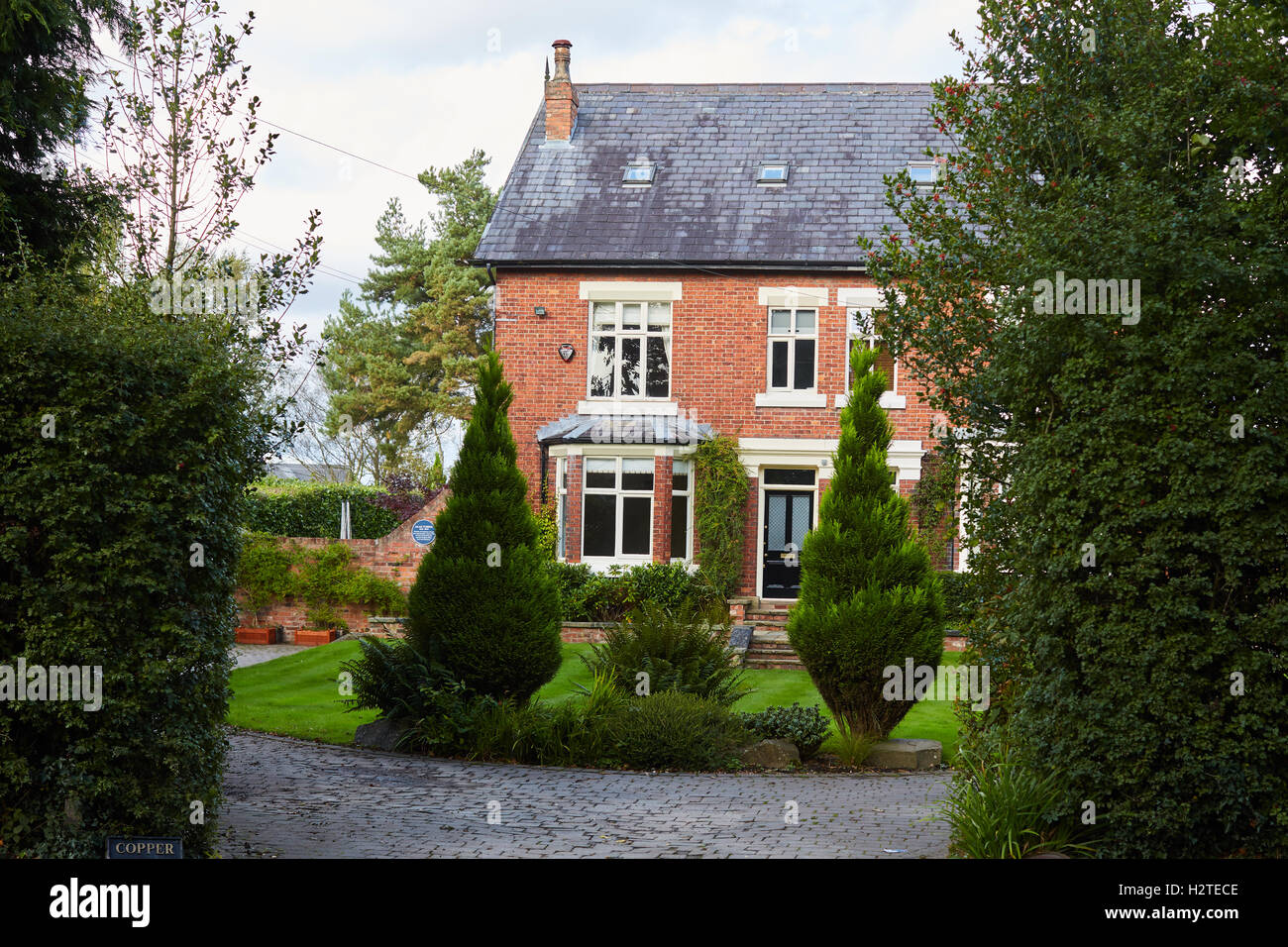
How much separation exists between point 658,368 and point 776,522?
3.89 m

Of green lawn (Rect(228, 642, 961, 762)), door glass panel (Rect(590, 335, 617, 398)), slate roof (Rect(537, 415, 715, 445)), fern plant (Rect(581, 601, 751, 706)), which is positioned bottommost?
green lawn (Rect(228, 642, 961, 762))

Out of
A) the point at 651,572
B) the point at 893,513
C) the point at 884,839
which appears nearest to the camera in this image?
the point at 884,839

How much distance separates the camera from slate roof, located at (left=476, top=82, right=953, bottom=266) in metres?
22.6

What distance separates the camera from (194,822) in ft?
20.5

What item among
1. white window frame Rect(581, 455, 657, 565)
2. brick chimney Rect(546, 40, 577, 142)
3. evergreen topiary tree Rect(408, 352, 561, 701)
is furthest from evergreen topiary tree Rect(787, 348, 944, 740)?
brick chimney Rect(546, 40, 577, 142)

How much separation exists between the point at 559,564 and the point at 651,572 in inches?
68.8

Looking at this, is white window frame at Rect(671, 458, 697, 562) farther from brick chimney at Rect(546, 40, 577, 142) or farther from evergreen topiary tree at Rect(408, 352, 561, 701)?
evergreen topiary tree at Rect(408, 352, 561, 701)

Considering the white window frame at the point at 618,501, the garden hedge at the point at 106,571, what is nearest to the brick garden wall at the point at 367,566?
the white window frame at the point at 618,501

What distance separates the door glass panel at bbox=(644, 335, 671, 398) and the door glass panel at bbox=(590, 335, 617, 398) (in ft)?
2.44

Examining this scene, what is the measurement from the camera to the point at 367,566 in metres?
22.2

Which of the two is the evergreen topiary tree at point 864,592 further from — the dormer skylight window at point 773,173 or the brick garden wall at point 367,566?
the dormer skylight window at point 773,173

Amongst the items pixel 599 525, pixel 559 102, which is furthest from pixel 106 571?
pixel 559 102

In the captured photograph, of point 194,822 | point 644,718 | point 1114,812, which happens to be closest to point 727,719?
point 644,718
